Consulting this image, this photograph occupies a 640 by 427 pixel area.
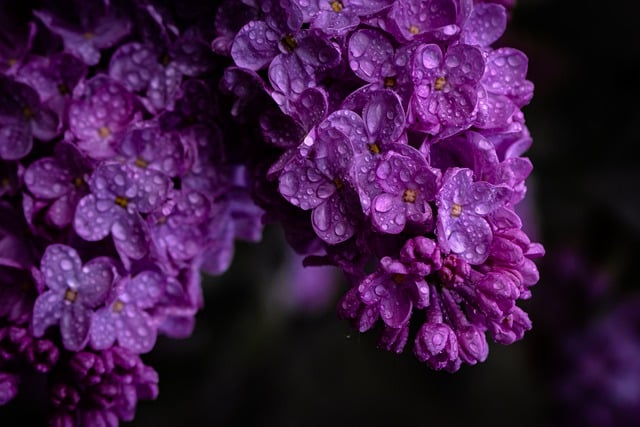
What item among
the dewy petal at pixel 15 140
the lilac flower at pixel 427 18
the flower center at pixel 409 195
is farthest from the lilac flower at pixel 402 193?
the dewy petal at pixel 15 140

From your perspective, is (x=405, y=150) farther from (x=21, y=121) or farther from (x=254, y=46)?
(x=21, y=121)

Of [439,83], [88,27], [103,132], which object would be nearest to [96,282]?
[103,132]

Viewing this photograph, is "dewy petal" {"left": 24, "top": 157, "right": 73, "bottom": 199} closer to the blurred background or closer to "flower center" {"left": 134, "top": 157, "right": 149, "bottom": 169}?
"flower center" {"left": 134, "top": 157, "right": 149, "bottom": 169}

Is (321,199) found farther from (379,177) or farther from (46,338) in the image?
(46,338)

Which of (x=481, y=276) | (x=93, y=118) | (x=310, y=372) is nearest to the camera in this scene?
(x=481, y=276)

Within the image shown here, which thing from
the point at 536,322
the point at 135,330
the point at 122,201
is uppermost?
the point at 122,201

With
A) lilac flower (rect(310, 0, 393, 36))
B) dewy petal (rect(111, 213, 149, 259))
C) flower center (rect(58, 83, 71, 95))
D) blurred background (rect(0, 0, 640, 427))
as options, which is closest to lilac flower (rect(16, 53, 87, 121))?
flower center (rect(58, 83, 71, 95))

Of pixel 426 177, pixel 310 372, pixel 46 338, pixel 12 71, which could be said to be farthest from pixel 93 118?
pixel 310 372
